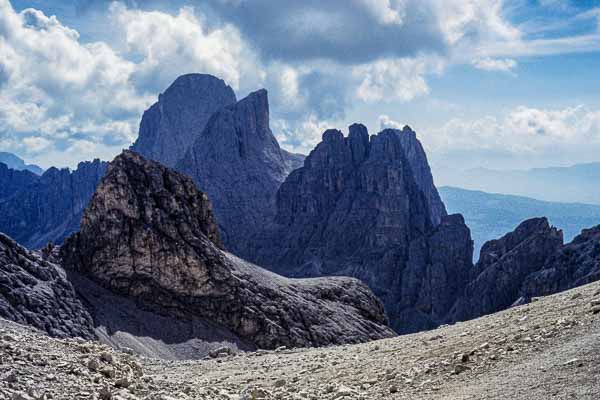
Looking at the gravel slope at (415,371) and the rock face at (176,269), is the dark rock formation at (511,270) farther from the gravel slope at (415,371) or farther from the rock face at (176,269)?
the gravel slope at (415,371)

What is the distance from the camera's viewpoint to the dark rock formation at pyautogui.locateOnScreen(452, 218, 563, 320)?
158125mm

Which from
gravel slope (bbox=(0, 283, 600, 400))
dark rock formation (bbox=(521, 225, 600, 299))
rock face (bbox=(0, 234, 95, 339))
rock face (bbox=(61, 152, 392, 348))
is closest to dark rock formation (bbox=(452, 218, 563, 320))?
dark rock formation (bbox=(521, 225, 600, 299))

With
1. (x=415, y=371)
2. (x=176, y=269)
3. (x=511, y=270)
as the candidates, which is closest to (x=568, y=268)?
(x=511, y=270)

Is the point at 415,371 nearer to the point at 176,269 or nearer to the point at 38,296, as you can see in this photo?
the point at 38,296

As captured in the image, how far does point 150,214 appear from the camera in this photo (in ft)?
323

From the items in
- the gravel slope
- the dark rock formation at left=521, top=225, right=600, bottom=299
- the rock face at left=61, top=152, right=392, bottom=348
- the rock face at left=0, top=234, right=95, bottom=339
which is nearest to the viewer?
the gravel slope

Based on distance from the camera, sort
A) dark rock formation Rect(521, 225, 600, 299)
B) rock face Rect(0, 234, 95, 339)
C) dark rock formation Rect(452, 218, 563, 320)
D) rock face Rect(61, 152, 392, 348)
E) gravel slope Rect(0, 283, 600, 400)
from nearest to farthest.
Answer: gravel slope Rect(0, 283, 600, 400)
rock face Rect(0, 234, 95, 339)
rock face Rect(61, 152, 392, 348)
dark rock formation Rect(521, 225, 600, 299)
dark rock formation Rect(452, 218, 563, 320)

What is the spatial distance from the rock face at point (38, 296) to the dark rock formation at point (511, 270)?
109 meters

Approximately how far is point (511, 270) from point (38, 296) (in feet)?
394

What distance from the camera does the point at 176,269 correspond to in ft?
→ 318

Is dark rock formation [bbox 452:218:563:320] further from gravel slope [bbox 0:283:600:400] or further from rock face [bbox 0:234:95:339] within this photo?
gravel slope [bbox 0:283:600:400]

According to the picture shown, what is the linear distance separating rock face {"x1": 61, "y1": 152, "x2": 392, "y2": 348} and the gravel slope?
66.6 m

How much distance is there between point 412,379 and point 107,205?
84.4 m

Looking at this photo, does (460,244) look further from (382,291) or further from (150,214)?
(150,214)
